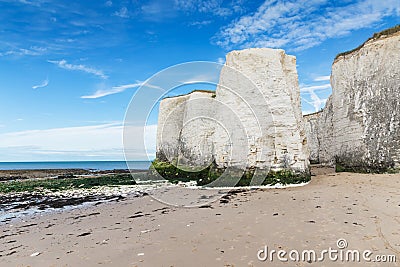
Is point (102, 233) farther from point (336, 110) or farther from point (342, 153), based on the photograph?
point (336, 110)

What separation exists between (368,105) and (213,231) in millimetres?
11624

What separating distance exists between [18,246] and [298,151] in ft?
33.8

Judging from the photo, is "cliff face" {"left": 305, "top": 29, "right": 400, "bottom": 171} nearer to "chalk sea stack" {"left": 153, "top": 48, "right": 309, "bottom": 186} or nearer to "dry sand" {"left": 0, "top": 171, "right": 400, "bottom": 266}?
"chalk sea stack" {"left": 153, "top": 48, "right": 309, "bottom": 186}

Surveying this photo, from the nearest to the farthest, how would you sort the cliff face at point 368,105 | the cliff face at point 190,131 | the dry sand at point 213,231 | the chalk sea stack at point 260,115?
the dry sand at point 213,231
the chalk sea stack at point 260,115
the cliff face at point 368,105
the cliff face at point 190,131

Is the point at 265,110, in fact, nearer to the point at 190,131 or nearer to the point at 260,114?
the point at 260,114

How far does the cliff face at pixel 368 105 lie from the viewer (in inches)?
488

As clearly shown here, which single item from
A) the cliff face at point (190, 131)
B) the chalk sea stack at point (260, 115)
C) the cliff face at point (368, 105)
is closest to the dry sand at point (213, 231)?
the chalk sea stack at point (260, 115)

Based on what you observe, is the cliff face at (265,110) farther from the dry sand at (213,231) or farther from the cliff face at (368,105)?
the cliff face at (368,105)

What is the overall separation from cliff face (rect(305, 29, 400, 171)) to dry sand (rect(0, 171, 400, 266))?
400 cm

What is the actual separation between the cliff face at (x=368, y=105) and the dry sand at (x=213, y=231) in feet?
13.1

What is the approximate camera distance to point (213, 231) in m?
5.75

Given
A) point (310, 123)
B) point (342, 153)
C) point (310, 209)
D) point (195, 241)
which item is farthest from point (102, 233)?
point (310, 123)

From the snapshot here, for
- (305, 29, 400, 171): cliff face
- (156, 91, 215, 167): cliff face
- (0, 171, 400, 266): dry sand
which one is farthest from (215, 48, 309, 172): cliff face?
(156, 91, 215, 167): cliff face

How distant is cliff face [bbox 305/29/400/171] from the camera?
40.7 ft
